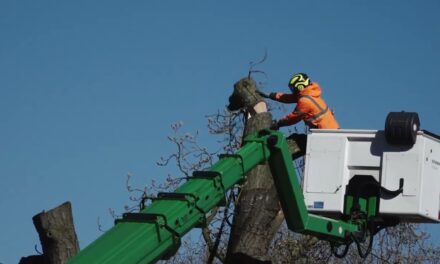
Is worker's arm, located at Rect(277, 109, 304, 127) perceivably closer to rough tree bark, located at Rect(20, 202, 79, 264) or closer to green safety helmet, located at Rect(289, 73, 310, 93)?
green safety helmet, located at Rect(289, 73, 310, 93)

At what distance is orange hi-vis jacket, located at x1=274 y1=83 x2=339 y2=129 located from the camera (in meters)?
12.7

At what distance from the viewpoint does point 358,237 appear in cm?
1151

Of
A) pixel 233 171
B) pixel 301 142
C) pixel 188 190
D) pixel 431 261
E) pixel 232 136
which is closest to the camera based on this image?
pixel 188 190

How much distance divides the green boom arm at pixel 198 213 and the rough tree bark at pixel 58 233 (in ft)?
4.26

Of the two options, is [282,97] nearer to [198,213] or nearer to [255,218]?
[255,218]

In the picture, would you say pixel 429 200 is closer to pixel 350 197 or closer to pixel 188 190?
pixel 350 197

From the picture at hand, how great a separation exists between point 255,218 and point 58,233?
11.2ft

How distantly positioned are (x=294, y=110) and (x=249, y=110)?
64cm

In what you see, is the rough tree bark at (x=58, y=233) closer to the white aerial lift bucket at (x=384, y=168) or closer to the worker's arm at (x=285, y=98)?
the white aerial lift bucket at (x=384, y=168)

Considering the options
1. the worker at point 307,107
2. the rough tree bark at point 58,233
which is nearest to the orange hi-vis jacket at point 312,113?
the worker at point 307,107

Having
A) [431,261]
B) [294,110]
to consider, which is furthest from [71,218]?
[431,261]

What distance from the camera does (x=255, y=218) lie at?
12.5 meters

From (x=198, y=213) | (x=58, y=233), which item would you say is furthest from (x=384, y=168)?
(x=58, y=233)

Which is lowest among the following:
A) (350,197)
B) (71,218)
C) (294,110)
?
(71,218)
